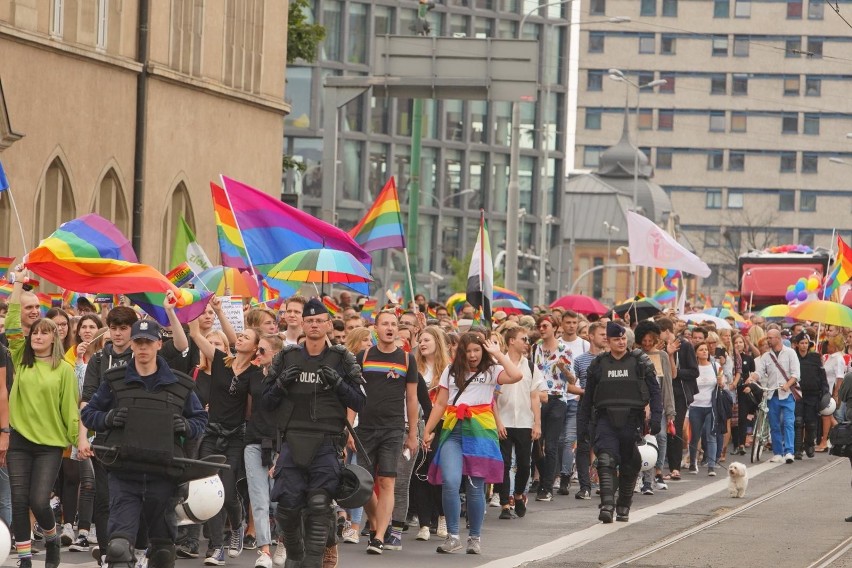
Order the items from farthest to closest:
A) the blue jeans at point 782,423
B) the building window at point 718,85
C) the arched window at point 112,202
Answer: the building window at point 718,85 < the arched window at point 112,202 < the blue jeans at point 782,423

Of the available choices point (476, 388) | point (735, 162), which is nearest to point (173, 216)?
point (476, 388)

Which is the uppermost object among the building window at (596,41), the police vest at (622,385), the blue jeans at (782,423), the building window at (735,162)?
the building window at (596,41)

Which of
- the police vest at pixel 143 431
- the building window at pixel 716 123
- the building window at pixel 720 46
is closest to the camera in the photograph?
the police vest at pixel 143 431

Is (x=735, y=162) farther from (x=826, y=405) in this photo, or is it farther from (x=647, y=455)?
(x=647, y=455)

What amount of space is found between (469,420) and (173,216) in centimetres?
2039

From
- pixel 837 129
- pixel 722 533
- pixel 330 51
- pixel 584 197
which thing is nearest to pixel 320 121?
pixel 330 51

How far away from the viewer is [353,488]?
35.8ft

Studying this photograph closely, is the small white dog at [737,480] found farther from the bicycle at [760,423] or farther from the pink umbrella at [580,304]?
the pink umbrella at [580,304]

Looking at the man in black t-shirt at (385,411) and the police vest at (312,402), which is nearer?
the police vest at (312,402)

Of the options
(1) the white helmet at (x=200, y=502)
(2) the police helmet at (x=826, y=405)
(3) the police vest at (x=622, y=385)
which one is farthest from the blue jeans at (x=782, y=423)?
(1) the white helmet at (x=200, y=502)

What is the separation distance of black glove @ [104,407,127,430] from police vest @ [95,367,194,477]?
0.02 m

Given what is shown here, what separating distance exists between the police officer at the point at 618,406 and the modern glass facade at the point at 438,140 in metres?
62.5

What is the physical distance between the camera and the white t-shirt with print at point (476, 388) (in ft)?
46.4

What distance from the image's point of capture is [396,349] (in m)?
13.8
